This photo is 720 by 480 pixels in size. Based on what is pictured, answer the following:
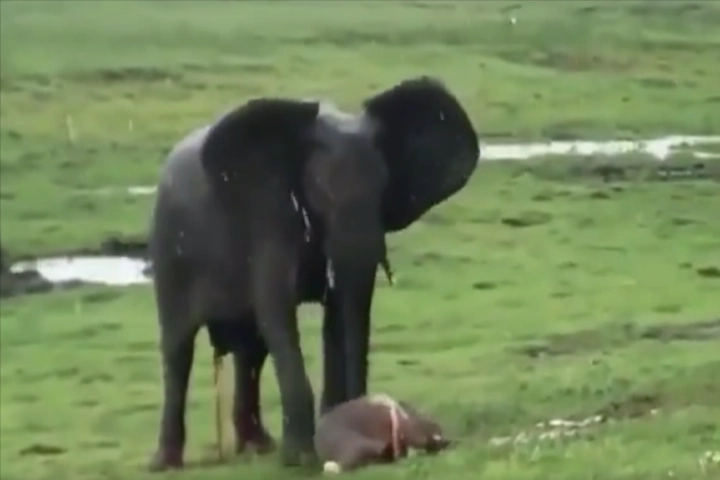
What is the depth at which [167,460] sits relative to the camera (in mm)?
12828

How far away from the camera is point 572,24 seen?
35.9 m

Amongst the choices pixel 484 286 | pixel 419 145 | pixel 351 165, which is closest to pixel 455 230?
pixel 484 286

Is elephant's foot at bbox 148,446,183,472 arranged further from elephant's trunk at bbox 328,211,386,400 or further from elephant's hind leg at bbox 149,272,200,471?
elephant's trunk at bbox 328,211,386,400

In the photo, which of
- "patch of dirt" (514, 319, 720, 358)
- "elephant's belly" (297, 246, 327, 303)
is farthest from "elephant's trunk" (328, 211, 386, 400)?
"patch of dirt" (514, 319, 720, 358)

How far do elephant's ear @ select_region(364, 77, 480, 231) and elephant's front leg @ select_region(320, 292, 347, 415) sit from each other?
1.96 ft

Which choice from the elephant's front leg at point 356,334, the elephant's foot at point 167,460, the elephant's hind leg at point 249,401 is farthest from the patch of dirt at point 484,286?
the elephant's front leg at point 356,334

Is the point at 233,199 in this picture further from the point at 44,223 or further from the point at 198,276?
the point at 44,223

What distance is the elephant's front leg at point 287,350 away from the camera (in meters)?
11.3

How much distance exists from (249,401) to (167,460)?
0.58 metres

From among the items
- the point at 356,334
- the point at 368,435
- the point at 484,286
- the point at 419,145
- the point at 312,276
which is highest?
the point at 419,145

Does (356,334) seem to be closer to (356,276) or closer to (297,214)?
(356,276)

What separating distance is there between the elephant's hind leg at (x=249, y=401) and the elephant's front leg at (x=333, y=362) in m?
0.95

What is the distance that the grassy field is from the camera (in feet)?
44.9

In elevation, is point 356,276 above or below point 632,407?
above
